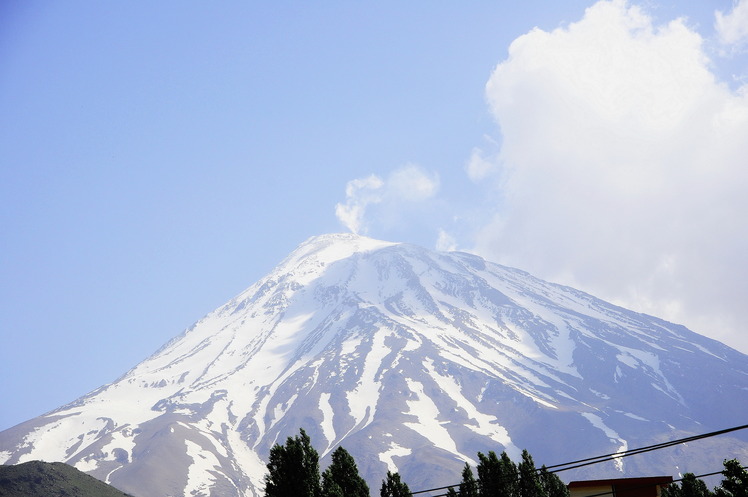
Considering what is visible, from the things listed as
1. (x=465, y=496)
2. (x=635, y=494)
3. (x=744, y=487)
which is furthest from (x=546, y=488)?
(x=744, y=487)

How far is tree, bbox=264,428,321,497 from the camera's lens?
46.1 m

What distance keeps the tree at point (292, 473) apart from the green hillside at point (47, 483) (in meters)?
114

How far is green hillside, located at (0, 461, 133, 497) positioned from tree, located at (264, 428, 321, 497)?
114495 mm

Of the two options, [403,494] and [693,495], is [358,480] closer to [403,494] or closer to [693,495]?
[403,494]

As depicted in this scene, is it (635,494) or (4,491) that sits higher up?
(4,491)

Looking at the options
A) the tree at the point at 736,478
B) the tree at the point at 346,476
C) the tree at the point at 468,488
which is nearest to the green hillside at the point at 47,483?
the tree at the point at 468,488

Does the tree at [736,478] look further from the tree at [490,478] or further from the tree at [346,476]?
the tree at [346,476]

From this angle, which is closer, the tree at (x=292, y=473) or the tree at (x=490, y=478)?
the tree at (x=292, y=473)

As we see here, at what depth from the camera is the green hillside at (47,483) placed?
139 metres

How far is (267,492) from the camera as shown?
47531mm

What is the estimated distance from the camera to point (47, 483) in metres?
143

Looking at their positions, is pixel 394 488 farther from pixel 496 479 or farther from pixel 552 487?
pixel 552 487

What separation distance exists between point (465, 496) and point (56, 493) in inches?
4714

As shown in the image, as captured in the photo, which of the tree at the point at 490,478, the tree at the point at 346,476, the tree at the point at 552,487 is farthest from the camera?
the tree at the point at 552,487
